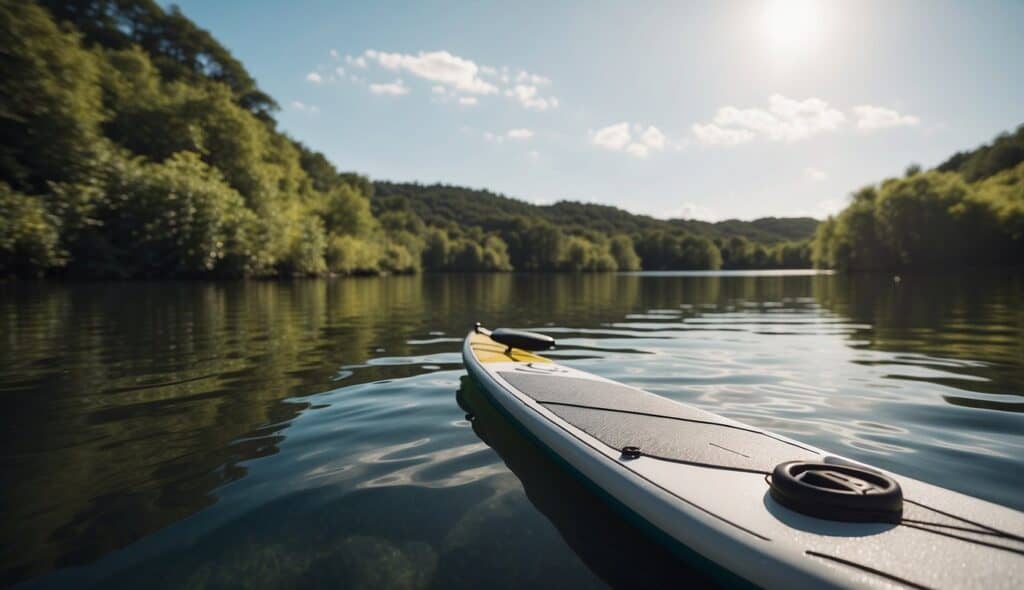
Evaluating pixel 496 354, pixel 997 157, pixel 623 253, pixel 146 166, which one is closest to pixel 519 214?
pixel 623 253

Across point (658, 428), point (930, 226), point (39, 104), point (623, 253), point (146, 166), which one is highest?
point (39, 104)

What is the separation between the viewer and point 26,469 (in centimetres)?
353

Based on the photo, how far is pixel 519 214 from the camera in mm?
155000

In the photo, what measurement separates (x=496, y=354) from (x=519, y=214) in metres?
151

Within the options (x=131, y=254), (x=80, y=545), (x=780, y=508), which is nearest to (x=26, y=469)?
(x=80, y=545)

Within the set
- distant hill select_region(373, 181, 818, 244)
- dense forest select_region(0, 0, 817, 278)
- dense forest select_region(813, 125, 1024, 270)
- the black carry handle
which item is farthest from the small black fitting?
distant hill select_region(373, 181, 818, 244)

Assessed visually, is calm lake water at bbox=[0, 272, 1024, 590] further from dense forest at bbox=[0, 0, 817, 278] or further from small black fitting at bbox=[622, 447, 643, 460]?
dense forest at bbox=[0, 0, 817, 278]

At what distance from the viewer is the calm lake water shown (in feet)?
8.23

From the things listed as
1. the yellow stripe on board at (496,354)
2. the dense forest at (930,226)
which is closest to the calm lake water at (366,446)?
the yellow stripe on board at (496,354)

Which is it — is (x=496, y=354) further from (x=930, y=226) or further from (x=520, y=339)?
(x=930, y=226)

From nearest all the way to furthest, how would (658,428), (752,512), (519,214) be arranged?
1. (752,512)
2. (658,428)
3. (519,214)

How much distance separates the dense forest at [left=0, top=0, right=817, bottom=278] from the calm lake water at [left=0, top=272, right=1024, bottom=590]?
869 inches

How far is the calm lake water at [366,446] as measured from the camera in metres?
2.51

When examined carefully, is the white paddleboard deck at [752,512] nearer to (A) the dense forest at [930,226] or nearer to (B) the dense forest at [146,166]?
(B) the dense forest at [146,166]
